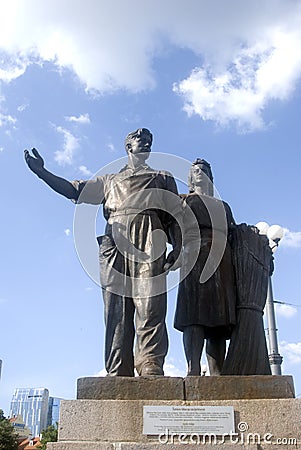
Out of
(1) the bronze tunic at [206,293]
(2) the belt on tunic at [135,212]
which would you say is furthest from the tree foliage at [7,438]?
(2) the belt on tunic at [135,212]

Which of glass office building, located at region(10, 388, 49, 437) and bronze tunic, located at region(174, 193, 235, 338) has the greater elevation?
glass office building, located at region(10, 388, 49, 437)

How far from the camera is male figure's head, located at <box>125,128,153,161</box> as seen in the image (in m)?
7.47

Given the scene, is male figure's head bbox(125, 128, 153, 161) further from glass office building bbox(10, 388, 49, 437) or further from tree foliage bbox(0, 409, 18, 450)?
glass office building bbox(10, 388, 49, 437)

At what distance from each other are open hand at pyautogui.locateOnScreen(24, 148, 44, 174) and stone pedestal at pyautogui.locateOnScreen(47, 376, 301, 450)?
288cm

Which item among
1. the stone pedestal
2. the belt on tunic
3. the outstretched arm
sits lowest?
the stone pedestal

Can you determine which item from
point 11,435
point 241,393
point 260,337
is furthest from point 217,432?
point 11,435

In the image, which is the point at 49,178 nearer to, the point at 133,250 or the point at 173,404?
the point at 133,250

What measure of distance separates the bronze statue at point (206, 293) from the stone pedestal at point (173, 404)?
32.5 inches

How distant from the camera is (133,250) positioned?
6738mm

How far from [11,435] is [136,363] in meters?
31.0

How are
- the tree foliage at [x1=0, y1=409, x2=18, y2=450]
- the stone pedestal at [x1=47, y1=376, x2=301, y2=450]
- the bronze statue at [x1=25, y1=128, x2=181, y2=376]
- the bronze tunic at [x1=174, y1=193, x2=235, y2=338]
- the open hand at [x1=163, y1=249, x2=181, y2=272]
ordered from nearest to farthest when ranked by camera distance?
the stone pedestal at [x1=47, y1=376, x2=301, y2=450] < the bronze statue at [x1=25, y1=128, x2=181, y2=376] < the open hand at [x1=163, y1=249, x2=181, y2=272] < the bronze tunic at [x1=174, y1=193, x2=235, y2=338] < the tree foliage at [x1=0, y1=409, x2=18, y2=450]

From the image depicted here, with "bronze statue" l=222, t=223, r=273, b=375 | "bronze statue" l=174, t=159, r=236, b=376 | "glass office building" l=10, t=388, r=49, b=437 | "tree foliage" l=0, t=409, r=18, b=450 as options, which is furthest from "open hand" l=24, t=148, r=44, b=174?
"glass office building" l=10, t=388, r=49, b=437

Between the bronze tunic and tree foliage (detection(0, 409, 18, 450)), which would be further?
tree foliage (detection(0, 409, 18, 450))

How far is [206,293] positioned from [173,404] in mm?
1625
